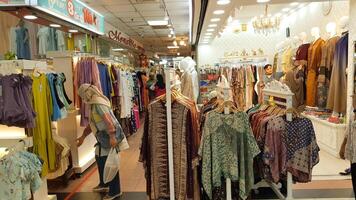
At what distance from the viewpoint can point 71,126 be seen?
4898 millimetres

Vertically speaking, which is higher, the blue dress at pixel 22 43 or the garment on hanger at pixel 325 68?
the blue dress at pixel 22 43

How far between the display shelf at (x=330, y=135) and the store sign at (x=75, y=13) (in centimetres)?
457

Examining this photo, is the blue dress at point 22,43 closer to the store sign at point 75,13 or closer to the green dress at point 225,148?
the store sign at point 75,13

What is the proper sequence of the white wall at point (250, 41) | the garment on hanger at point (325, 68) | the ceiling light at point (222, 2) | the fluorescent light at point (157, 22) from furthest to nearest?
the fluorescent light at point (157, 22), the white wall at point (250, 41), the garment on hanger at point (325, 68), the ceiling light at point (222, 2)

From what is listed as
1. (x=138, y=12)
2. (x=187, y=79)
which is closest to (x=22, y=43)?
(x=187, y=79)

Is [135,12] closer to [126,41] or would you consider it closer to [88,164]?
[126,41]

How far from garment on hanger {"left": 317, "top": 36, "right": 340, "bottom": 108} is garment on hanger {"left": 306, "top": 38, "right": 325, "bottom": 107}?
195mm

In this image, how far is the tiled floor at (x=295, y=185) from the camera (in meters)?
3.85

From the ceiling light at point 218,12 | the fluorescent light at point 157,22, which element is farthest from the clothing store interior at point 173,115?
the fluorescent light at point 157,22

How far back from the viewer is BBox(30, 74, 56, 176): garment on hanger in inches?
142

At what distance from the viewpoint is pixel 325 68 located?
5.72m

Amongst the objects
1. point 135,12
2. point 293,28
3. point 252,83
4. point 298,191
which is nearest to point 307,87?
point 252,83

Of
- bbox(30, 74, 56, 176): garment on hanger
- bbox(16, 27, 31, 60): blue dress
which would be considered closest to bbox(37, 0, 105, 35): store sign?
bbox(16, 27, 31, 60): blue dress

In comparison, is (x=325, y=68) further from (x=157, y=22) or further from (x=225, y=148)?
(x=157, y=22)
